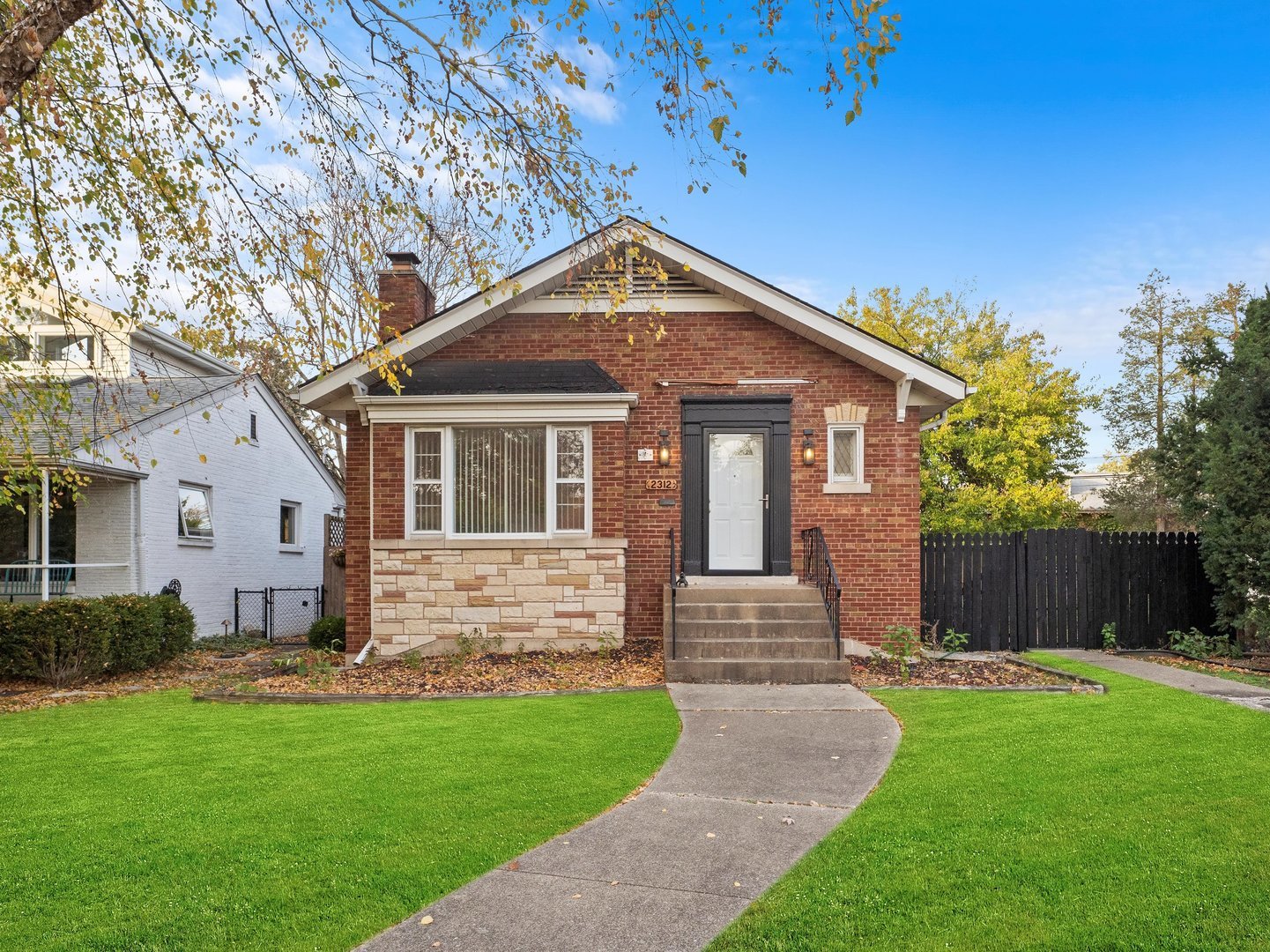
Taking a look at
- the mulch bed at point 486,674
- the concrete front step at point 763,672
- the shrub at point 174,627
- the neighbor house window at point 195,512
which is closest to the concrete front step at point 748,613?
the mulch bed at point 486,674

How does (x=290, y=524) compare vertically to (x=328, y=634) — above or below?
above

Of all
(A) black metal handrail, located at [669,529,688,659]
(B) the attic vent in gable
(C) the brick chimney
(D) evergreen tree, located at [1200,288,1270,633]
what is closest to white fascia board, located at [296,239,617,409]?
(B) the attic vent in gable

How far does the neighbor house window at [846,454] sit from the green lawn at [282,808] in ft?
16.8

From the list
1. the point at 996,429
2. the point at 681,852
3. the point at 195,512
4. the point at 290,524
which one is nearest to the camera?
the point at 681,852

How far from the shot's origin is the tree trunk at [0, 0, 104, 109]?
13.3 feet

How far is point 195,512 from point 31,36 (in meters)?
13.4

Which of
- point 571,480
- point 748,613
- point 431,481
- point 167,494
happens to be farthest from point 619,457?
point 167,494

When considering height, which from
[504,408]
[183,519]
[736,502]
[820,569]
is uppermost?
[504,408]

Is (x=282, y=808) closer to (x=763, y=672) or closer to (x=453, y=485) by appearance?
(x=763, y=672)

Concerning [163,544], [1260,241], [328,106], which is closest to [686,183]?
[328,106]

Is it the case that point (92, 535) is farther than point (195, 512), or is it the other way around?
point (195, 512)

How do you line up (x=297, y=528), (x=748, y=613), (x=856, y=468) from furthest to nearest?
(x=297, y=528) < (x=856, y=468) < (x=748, y=613)

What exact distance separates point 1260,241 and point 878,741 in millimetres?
20049

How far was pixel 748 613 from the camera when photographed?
999 cm
